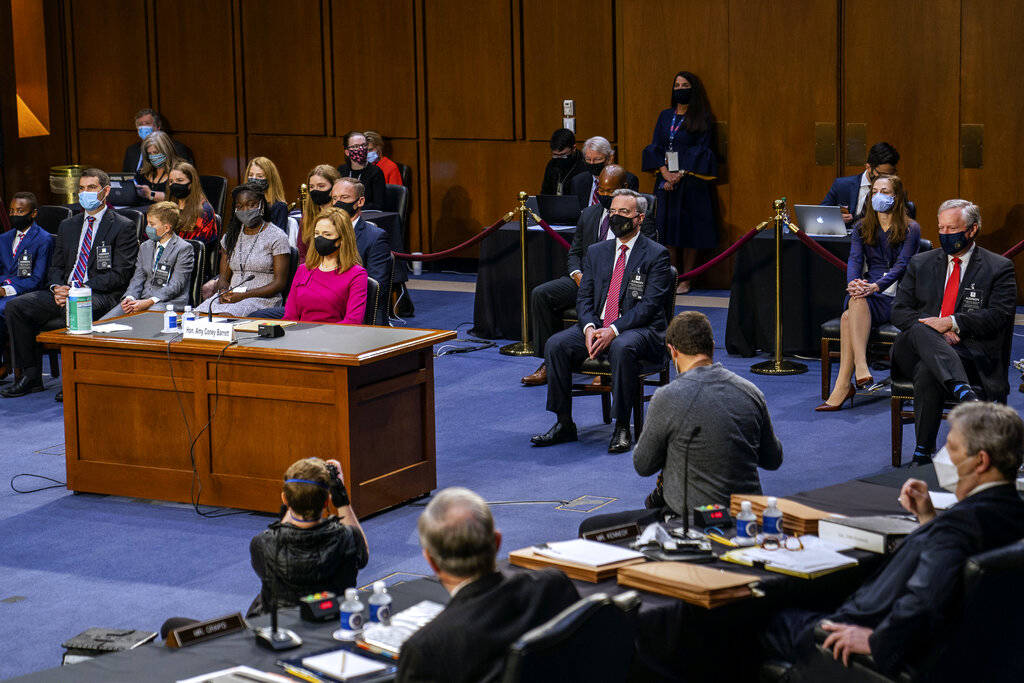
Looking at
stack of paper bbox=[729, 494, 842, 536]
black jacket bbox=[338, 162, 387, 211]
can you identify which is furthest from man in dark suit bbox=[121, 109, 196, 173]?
stack of paper bbox=[729, 494, 842, 536]

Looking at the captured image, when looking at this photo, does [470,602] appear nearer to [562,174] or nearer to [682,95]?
[562,174]

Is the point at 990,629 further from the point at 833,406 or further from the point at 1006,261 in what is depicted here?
the point at 833,406

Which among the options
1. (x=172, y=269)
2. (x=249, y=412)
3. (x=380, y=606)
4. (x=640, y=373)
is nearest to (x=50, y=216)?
(x=172, y=269)

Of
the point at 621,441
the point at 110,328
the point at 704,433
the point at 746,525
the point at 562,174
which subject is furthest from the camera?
the point at 562,174

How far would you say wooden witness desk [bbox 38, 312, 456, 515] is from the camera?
20.2 feet

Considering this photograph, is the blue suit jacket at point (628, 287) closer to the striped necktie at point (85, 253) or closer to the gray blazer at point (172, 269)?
the gray blazer at point (172, 269)

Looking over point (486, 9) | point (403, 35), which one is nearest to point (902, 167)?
point (486, 9)

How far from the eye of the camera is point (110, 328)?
6.90 metres

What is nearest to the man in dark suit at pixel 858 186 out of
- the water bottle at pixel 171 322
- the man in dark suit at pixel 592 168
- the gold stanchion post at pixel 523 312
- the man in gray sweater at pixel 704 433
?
the man in dark suit at pixel 592 168

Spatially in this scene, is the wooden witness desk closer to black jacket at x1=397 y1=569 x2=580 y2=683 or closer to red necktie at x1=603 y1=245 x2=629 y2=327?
red necktie at x1=603 y1=245 x2=629 y2=327

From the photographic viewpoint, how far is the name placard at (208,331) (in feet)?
20.9

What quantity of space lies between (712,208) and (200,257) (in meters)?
4.69

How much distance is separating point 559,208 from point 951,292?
3.70 m

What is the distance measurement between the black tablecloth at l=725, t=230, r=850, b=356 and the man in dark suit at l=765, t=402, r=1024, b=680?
5.41 meters
